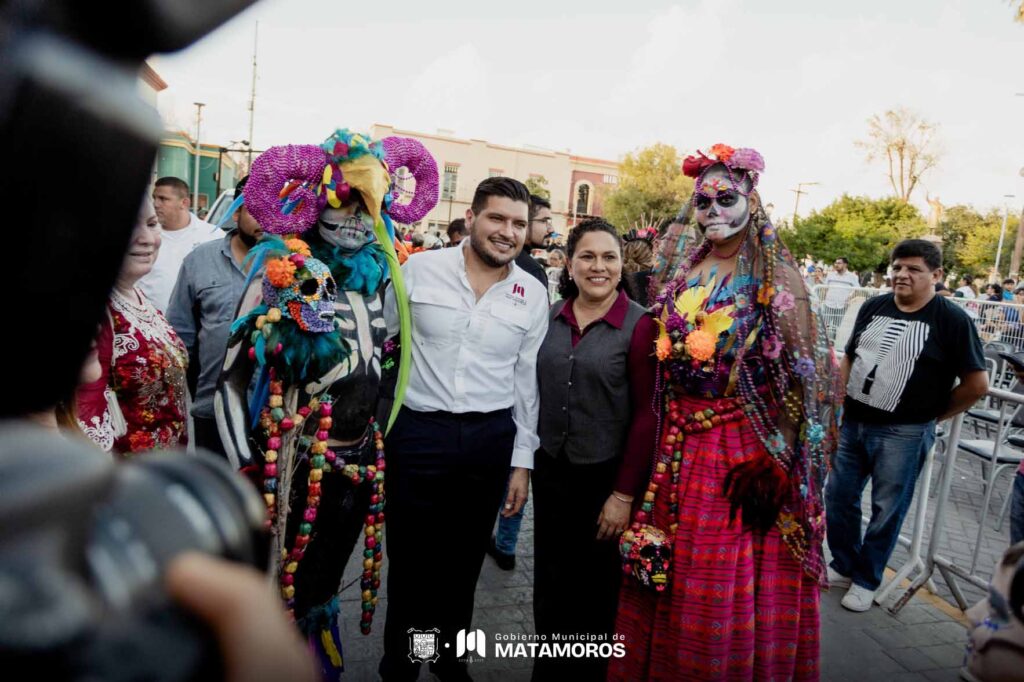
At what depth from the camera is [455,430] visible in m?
2.96

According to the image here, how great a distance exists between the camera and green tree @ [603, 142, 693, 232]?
42062 mm

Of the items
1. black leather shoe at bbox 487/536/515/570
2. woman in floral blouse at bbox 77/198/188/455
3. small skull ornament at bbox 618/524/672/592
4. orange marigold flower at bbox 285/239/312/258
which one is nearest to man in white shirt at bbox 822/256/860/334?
black leather shoe at bbox 487/536/515/570

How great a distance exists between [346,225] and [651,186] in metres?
41.8

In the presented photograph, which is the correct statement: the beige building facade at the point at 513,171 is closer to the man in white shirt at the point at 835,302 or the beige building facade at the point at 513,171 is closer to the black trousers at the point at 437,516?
the man in white shirt at the point at 835,302

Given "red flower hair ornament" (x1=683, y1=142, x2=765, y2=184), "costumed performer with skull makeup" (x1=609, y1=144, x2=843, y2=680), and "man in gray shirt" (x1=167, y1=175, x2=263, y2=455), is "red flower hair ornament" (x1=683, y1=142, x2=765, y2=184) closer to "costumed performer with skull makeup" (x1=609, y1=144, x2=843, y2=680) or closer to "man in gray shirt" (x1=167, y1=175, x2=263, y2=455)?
"costumed performer with skull makeup" (x1=609, y1=144, x2=843, y2=680)

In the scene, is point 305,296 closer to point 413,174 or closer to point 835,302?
point 413,174

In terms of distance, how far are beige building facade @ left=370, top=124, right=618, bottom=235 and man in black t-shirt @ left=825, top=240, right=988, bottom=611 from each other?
142 feet

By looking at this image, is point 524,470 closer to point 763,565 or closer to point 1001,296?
point 763,565

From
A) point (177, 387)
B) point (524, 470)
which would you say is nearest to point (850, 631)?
point (524, 470)

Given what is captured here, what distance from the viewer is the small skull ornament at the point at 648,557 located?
2684 millimetres

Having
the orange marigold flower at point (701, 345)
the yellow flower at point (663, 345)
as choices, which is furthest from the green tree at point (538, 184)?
the orange marigold flower at point (701, 345)

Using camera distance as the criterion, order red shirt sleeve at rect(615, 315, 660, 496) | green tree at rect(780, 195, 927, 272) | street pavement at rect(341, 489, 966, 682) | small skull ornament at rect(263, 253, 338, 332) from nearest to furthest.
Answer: small skull ornament at rect(263, 253, 338, 332), red shirt sleeve at rect(615, 315, 660, 496), street pavement at rect(341, 489, 966, 682), green tree at rect(780, 195, 927, 272)

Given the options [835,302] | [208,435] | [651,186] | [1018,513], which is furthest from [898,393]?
[651,186]

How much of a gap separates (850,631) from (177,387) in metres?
3.73
